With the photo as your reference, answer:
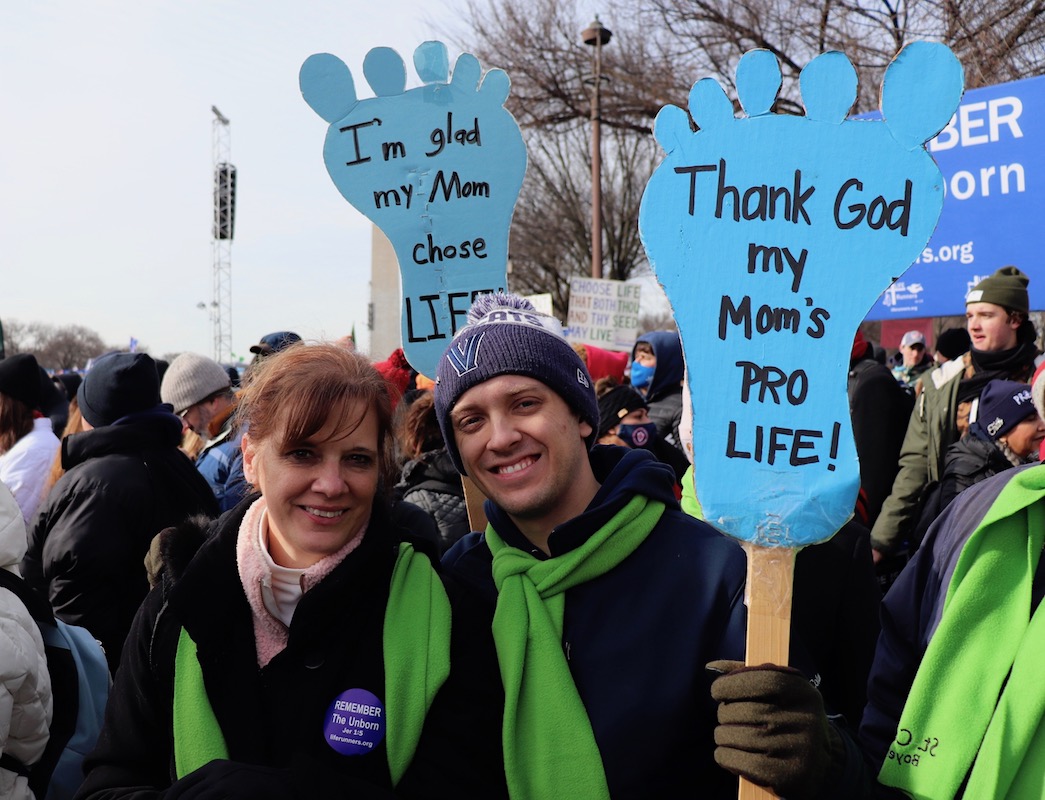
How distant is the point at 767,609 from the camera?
163 cm

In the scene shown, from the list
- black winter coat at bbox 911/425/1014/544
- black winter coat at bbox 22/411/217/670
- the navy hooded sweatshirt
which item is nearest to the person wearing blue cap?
black winter coat at bbox 22/411/217/670

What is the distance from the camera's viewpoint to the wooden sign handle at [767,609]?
62.9 inches

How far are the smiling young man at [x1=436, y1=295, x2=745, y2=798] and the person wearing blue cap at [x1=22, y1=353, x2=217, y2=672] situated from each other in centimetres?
186

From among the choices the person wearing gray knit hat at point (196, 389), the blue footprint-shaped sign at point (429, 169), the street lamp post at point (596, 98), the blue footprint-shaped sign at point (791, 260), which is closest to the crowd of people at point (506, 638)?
the blue footprint-shaped sign at point (791, 260)

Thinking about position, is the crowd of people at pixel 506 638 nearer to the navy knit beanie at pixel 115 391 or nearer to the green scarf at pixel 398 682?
the green scarf at pixel 398 682

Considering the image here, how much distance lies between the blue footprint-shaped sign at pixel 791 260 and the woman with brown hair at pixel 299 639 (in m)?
0.62

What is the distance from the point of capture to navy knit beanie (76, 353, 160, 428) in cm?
384

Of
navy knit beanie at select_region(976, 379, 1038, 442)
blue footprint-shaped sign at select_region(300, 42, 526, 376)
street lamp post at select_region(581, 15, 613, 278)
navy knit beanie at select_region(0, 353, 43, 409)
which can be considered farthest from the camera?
street lamp post at select_region(581, 15, 613, 278)

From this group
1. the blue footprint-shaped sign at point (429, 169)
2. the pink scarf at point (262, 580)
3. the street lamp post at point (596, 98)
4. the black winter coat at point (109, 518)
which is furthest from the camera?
the street lamp post at point (596, 98)

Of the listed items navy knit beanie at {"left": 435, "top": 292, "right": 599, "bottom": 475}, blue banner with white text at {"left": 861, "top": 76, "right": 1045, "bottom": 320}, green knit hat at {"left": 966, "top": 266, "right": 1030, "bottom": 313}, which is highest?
blue banner with white text at {"left": 861, "top": 76, "right": 1045, "bottom": 320}

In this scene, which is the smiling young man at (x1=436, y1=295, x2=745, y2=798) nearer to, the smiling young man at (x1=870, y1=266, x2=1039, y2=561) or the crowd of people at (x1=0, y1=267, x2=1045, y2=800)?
the crowd of people at (x1=0, y1=267, x2=1045, y2=800)

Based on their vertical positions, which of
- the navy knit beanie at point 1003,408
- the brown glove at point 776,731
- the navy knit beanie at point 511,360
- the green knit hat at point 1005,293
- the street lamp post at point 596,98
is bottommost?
the brown glove at point 776,731

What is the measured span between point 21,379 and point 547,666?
372 centimetres

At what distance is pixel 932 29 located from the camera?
11.5 m
